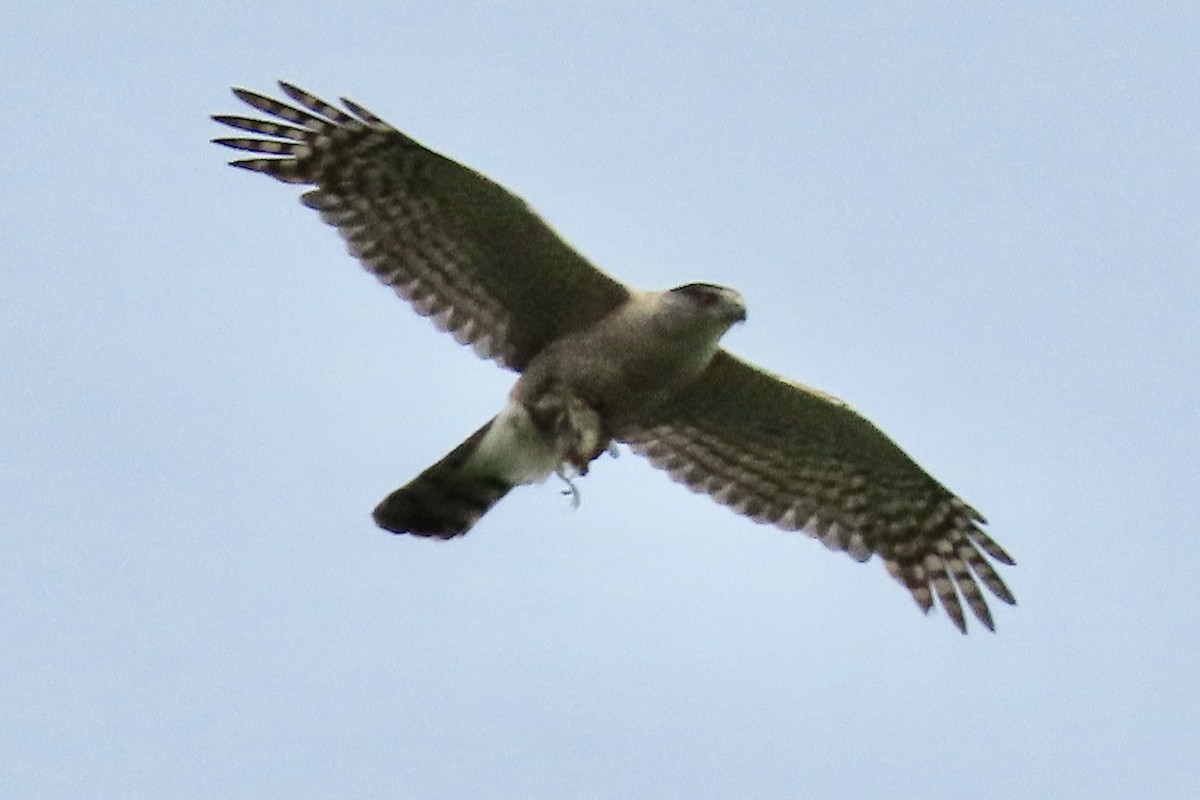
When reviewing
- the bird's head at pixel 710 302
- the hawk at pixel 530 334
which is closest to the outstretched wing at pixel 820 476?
the hawk at pixel 530 334

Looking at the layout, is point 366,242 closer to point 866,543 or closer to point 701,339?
point 701,339

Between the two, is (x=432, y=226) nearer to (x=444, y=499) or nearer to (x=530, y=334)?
(x=530, y=334)

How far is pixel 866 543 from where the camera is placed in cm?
1263

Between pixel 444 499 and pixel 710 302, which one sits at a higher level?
pixel 710 302

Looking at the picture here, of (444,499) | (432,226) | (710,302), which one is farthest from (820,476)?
(432,226)

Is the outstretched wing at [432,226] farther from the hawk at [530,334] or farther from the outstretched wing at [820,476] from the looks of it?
the outstretched wing at [820,476]

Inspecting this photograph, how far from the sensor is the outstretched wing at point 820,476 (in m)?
12.0

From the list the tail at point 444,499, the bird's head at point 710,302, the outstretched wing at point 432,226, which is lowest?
the tail at point 444,499

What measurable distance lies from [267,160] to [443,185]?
2.78ft

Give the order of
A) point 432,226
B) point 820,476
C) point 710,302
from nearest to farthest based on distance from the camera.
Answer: point 710,302
point 432,226
point 820,476

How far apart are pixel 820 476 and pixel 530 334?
1850mm

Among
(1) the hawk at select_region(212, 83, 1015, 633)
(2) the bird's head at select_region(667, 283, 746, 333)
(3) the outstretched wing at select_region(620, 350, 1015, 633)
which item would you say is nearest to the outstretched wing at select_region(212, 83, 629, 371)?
(1) the hawk at select_region(212, 83, 1015, 633)

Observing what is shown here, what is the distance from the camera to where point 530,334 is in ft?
38.1

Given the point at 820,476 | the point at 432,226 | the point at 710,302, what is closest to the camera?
the point at 710,302
